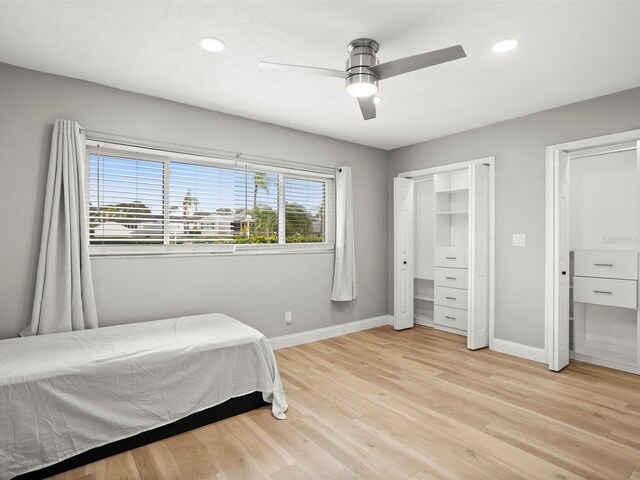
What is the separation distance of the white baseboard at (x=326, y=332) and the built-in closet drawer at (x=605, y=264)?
2.39 meters

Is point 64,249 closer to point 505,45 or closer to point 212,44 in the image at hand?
point 212,44

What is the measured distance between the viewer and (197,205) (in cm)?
350

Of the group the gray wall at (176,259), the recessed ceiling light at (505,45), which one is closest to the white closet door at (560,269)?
the recessed ceiling light at (505,45)

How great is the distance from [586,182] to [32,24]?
4.86m

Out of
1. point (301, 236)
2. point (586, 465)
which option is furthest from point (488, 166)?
Result: point (586, 465)

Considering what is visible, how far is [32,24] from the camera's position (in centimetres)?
210

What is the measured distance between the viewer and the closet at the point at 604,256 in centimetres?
334

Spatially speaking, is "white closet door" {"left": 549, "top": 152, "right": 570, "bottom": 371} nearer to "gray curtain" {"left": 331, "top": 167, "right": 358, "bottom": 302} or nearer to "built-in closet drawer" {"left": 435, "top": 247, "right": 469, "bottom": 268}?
"built-in closet drawer" {"left": 435, "top": 247, "right": 469, "bottom": 268}

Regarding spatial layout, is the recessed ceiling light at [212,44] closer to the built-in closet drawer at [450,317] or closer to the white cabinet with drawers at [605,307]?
the white cabinet with drawers at [605,307]

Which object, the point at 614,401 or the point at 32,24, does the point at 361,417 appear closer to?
the point at 614,401

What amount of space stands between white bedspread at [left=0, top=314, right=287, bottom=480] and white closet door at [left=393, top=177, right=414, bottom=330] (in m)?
2.59

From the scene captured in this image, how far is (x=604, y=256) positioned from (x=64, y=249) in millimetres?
4753

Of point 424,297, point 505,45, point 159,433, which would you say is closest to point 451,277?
point 424,297

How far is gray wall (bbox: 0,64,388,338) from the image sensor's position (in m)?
2.60
